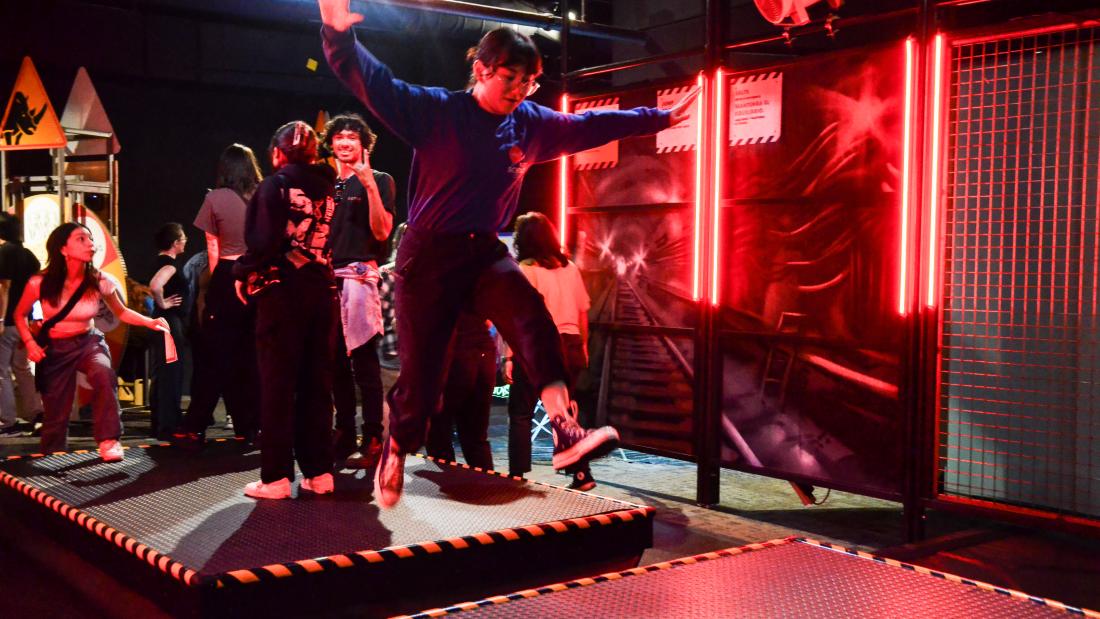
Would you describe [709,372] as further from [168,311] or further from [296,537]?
[168,311]

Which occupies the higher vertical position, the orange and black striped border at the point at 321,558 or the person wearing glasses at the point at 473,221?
the person wearing glasses at the point at 473,221

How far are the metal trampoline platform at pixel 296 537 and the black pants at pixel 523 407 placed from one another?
923 millimetres

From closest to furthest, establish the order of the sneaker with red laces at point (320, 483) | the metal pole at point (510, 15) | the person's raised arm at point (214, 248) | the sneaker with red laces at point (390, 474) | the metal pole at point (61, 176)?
the sneaker with red laces at point (390, 474) → the sneaker with red laces at point (320, 483) → the person's raised arm at point (214, 248) → the metal pole at point (510, 15) → the metal pole at point (61, 176)

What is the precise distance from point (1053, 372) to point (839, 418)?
3.83ft

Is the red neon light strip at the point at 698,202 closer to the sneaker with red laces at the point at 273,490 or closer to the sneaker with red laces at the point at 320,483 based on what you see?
the sneaker with red laces at the point at 320,483

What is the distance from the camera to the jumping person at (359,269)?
5.12 meters

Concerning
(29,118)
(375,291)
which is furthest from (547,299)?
(29,118)

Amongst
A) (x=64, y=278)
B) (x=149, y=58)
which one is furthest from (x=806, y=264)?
(x=149, y=58)

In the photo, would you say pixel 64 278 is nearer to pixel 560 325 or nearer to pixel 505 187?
pixel 560 325

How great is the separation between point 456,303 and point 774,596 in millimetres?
1530

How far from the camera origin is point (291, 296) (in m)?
4.31

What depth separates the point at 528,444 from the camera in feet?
21.2

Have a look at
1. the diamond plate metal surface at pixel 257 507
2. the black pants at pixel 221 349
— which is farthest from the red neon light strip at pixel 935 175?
the black pants at pixel 221 349

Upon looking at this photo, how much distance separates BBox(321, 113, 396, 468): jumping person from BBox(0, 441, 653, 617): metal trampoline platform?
0.47 m
